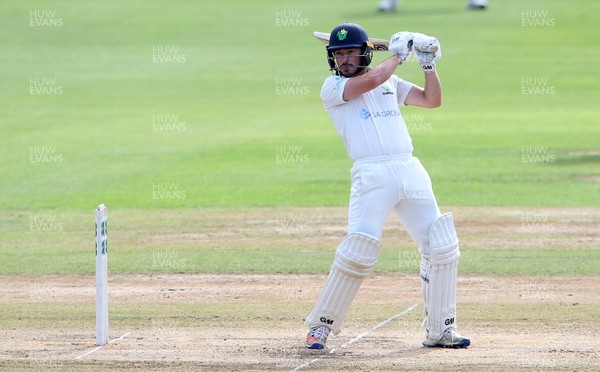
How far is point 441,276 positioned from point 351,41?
2012mm

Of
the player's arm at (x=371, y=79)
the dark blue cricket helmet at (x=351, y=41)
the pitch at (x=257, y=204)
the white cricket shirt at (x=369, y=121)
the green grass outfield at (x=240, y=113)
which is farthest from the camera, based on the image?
the green grass outfield at (x=240, y=113)

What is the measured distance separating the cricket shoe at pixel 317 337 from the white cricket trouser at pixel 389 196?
82 cm

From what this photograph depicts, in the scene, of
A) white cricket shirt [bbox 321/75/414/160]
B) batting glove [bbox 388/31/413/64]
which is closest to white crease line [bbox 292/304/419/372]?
white cricket shirt [bbox 321/75/414/160]

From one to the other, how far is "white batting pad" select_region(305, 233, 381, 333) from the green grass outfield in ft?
15.0

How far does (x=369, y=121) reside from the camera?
31.5 feet

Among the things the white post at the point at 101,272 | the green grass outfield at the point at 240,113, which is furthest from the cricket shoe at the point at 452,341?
the green grass outfield at the point at 240,113

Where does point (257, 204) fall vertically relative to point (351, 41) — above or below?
below

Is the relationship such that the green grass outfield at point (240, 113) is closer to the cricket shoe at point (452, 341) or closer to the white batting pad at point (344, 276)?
the white batting pad at point (344, 276)

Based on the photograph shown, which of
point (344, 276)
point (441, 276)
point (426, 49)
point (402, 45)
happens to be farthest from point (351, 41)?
point (441, 276)

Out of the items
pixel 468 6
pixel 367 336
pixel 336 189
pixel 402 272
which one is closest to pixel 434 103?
pixel 367 336

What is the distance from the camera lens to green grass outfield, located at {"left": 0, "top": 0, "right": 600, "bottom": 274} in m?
19.7

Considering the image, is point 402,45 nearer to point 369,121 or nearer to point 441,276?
point 369,121

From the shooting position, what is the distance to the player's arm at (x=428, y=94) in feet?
32.3

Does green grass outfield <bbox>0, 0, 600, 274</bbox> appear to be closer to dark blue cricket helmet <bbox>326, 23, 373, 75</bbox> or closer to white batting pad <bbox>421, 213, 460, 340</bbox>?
white batting pad <bbox>421, 213, 460, 340</bbox>
